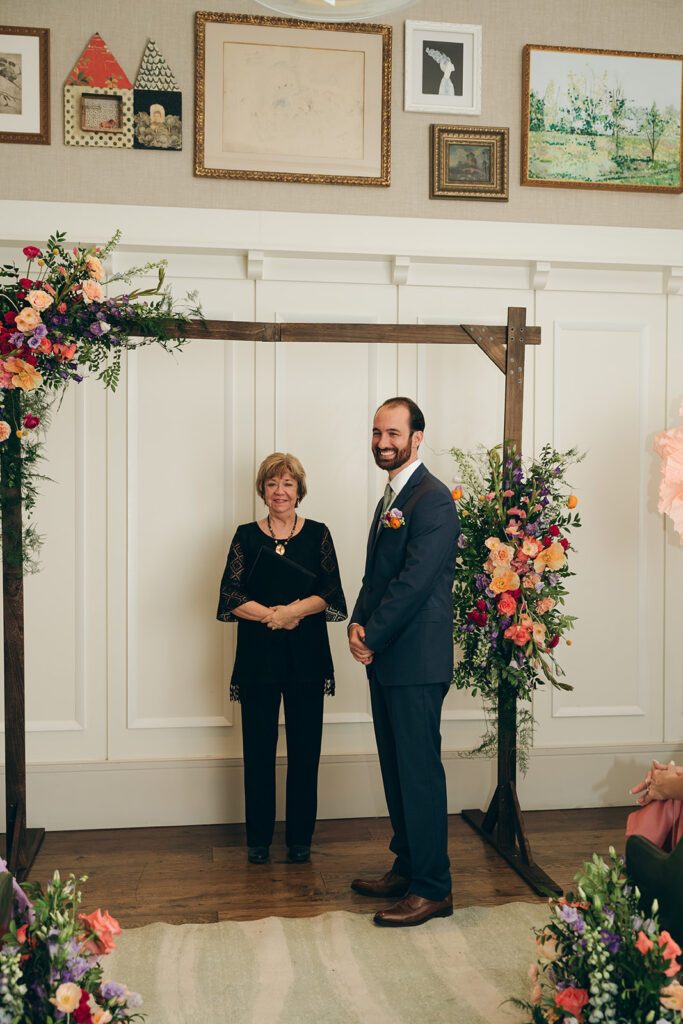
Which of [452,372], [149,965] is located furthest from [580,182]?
[149,965]

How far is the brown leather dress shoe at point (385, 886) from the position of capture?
3293mm

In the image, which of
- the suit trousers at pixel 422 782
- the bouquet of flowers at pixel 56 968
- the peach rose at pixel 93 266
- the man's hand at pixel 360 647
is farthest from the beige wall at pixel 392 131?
the bouquet of flowers at pixel 56 968

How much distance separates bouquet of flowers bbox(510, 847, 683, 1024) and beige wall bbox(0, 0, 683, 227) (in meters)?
3.06

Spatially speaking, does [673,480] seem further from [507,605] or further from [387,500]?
[387,500]

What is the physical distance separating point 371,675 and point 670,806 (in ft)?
3.54

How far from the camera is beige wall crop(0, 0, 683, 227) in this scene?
3.87 m

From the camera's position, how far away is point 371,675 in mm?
3258

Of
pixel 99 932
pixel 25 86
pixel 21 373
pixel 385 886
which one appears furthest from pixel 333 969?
pixel 25 86

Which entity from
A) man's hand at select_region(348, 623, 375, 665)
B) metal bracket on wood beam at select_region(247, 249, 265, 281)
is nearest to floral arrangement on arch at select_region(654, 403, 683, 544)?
man's hand at select_region(348, 623, 375, 665)

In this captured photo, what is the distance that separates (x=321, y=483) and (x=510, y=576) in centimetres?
110

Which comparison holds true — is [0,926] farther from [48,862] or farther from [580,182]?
[580,182]

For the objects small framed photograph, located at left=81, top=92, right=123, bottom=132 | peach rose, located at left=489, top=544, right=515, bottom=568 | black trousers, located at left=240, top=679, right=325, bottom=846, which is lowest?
black trousers, located at left=240, top=679, right=325, bottom=846

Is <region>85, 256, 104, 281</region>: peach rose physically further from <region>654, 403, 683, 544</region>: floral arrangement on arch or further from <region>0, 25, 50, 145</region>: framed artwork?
<region>654, 403, 683, 544</region>: floral arrangement on arch

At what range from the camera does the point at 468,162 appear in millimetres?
4102
